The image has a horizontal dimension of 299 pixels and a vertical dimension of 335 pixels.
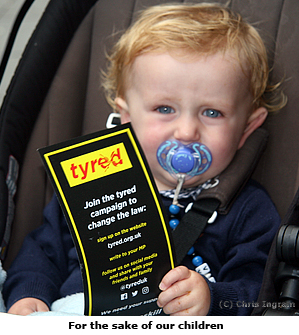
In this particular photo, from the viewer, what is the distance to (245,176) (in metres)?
1.11

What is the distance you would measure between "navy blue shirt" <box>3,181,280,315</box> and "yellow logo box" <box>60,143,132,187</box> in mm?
384

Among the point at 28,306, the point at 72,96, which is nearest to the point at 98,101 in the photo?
the point at 72,96

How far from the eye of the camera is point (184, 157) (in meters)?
1.05

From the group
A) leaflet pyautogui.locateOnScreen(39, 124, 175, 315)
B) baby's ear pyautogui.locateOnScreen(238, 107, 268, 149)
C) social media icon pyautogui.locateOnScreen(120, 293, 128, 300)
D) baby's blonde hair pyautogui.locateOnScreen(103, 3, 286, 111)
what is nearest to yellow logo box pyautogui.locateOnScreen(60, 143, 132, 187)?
leaflet pyautogui.locateOnScreen(39, 124, 175, 315)

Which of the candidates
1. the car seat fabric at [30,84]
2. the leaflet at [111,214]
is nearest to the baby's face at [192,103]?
the car seat fabric at [30,84]

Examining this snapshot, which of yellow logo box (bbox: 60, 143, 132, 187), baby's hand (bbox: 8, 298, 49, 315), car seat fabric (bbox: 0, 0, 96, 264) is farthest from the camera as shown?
car seat fabric (bbox: 0, 0, 96, 264)

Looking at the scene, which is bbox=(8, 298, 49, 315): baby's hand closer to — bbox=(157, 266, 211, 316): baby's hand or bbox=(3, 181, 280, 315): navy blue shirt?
bbox=(3, 181, 280, 315): navy blue shirt

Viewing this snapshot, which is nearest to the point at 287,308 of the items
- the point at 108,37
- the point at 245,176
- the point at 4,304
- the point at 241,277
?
the point at 241,277

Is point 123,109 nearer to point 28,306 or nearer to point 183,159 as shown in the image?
point 183,159

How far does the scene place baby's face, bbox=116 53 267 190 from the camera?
1039 millimetres

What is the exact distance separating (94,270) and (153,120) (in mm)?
486

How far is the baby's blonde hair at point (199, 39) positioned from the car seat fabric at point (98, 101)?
0.17ft

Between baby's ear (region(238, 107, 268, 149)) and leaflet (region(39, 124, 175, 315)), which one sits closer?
leaflet (region(39, 124, 175, 315))

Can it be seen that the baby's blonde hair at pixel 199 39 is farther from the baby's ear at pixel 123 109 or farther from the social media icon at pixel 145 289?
the social media icon at pixel 145 289
